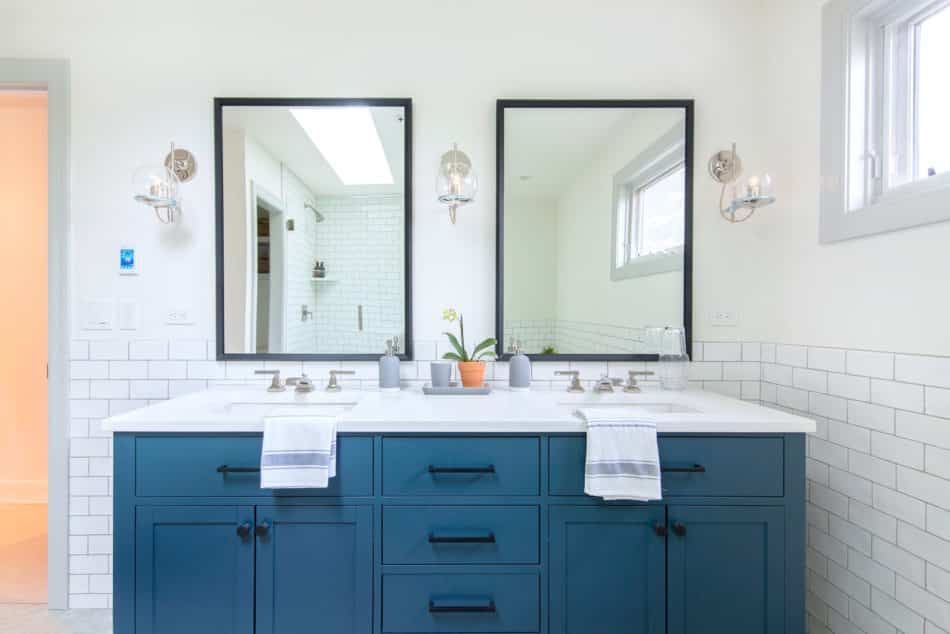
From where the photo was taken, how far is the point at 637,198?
2066 millimetres

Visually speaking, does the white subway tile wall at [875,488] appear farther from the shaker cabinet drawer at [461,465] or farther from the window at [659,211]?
the shaker cabinet drawer at [461,465]

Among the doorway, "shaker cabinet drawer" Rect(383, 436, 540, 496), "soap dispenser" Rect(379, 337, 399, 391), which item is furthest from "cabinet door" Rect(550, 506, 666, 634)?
the doorway

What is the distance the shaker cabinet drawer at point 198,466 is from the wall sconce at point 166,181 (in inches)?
39.2

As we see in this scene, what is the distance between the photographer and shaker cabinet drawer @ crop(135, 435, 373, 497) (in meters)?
1.47

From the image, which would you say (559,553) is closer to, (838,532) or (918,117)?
(838,532)

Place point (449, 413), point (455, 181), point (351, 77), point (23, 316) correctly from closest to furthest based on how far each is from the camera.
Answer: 1. point (449, 413)
2. point (455, 181)
3. point (351, 77)
4. point (23, 316)

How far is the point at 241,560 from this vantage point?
1.46 metres

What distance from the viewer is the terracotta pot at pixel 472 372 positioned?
197cm

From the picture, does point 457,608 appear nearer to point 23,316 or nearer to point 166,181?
point 166,181

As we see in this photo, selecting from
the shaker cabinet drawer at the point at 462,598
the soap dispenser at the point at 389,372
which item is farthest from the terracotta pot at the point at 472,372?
the shaker cabinet drawer at the point at 462,598

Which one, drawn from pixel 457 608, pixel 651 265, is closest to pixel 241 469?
pixel 457 608

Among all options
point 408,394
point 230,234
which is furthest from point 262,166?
point 408,394

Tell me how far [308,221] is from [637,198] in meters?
1.43

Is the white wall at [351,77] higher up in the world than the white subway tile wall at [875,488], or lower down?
higher up
